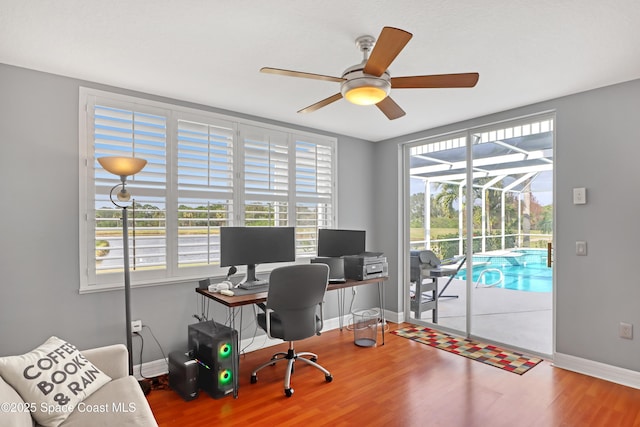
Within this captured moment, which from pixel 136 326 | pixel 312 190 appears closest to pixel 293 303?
pixel 136 326

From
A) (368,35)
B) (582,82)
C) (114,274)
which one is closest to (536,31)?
(368,35)

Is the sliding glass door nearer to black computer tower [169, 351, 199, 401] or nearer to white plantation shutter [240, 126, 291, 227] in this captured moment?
white plantation shutter [240, 126, 291, 227]

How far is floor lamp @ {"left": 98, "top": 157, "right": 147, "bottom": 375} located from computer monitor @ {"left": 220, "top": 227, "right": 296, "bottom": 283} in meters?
0.76

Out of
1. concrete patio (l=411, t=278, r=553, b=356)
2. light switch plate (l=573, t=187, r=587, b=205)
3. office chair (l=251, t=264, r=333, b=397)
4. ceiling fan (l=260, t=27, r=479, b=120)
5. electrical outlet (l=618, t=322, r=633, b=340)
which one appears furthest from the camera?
concrete patio (l=411, t=278, r=553, b=356)

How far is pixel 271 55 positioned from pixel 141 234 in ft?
6.19

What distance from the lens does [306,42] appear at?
2229mm

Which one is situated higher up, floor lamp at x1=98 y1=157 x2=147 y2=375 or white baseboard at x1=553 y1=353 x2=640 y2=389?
floor lamp at x1=98 y1=157 x2=147 y2=375

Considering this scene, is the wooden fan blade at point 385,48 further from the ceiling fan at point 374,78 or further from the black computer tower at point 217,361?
the black computer tower at point 217,361

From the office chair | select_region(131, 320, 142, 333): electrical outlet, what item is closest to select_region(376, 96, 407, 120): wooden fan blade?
the office chair

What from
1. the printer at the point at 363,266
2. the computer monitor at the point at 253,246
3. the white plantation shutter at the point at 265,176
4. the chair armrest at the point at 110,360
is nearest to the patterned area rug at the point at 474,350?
the printer at the point at 363,266

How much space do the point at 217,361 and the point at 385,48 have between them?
245cm

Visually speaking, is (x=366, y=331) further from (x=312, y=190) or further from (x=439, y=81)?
(x=439, y=81)

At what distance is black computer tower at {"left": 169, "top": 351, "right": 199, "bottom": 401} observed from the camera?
2.62 meters

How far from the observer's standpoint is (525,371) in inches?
122
